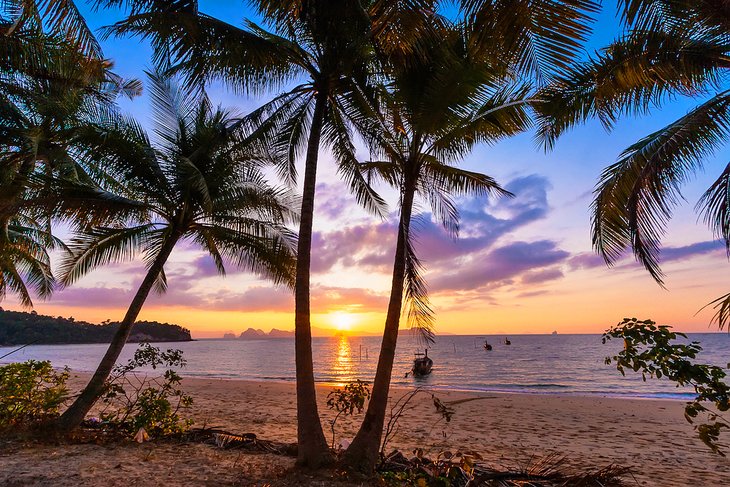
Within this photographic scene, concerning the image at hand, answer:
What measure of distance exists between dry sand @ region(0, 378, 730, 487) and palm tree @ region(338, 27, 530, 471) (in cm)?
172

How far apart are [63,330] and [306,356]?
488ft

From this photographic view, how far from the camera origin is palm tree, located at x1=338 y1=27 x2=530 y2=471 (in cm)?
518

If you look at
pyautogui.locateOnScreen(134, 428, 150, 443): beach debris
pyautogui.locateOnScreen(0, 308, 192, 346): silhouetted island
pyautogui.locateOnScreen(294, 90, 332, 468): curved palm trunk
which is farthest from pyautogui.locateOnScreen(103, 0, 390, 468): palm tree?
pyautogui.locateOnScreen(0, 308, 192, 346): silhouetted island

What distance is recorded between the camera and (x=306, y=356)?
5555mm

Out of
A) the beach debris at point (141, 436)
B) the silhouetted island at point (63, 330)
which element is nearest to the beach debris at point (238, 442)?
the beach debris at point (141, 436)

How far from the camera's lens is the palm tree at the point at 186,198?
774 cm

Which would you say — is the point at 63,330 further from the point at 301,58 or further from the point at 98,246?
the point at 301,58

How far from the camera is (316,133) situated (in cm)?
618

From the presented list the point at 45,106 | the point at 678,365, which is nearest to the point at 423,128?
Answer: the point at 678,365

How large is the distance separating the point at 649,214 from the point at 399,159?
11.3 ft


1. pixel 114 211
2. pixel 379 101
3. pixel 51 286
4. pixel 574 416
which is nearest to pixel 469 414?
pixel 574 416

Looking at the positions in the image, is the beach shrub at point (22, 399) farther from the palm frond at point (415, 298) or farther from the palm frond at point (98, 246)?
the palm frond at point (415, 298)

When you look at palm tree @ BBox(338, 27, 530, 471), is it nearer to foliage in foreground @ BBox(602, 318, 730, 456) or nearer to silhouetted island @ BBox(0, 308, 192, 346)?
foliage in foreground @ BBox(602, 318, 730, 456)

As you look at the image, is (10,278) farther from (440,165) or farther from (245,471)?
(440,165)
